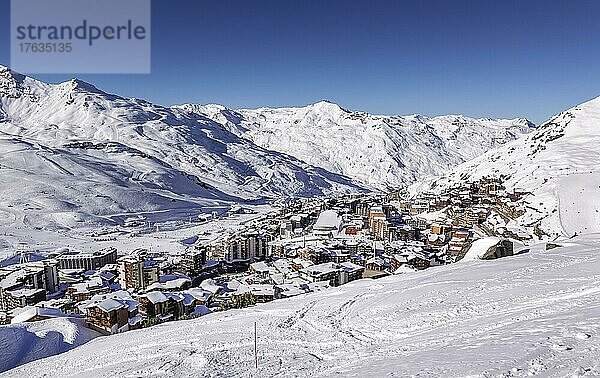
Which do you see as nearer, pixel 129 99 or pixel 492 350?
pixel 492 350

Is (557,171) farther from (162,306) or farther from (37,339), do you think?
(37,339)

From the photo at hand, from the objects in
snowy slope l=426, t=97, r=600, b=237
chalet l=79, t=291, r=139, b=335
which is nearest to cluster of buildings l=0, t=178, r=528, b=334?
chalet l=79, t=291, r=139, b=335

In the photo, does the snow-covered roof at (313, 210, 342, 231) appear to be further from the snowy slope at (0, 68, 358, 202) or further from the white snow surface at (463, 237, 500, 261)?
the snowy slope at (0, 68, 358, 202)

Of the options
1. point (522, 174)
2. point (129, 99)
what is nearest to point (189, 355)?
point (522, 174)

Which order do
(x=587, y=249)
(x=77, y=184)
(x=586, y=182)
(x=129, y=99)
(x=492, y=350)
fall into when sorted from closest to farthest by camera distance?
(x=492, y=350) < (x=587, y=249) < (x=586, y=182) < (x=77, y=184) < (x=129, y=99)

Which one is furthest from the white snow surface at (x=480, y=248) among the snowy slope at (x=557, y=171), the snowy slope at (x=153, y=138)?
the snowy slope at (x=153, y=138)

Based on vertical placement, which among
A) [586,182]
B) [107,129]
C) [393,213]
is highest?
[107,129]

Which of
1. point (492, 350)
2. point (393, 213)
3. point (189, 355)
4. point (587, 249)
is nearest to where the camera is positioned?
point (492, 350)

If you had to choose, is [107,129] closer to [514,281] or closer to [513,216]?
[513,216]
